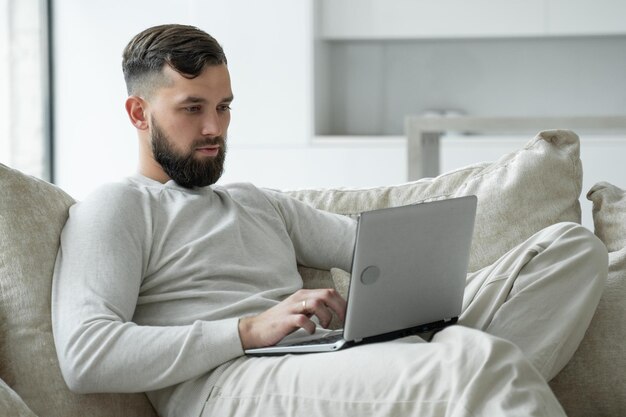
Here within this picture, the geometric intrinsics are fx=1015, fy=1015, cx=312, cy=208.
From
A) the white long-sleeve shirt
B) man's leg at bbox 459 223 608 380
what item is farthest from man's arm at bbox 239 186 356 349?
man's leg at bbox 459 223 608 380

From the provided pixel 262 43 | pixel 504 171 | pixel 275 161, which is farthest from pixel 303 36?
pixel 504 171

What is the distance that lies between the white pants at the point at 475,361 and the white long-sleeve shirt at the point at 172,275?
0.31 ft

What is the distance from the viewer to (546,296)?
1.60m

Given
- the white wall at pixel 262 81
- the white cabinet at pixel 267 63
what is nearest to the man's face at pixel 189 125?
the white wall at pixel 262 81

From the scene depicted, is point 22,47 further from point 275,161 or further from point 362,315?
point 362,315

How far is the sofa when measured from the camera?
1.58m

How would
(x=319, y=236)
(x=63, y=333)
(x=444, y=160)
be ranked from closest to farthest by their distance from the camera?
(x=63, y=333), (x=319, y=236), (x=444, y=160)

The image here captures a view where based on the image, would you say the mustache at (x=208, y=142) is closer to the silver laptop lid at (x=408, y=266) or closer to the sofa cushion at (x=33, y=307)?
the sofa cushion at (x=33, y=307)

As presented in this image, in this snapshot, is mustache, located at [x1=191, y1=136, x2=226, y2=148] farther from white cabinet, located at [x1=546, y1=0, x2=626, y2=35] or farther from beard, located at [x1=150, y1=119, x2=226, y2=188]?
white cabinet, located at [x1=546, y1=0, x2=626, y2=35]

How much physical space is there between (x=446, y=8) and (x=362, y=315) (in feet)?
13.2

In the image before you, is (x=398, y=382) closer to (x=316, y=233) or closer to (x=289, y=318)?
(x=289, y=318)

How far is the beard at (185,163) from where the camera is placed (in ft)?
6.17

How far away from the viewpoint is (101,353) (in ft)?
5.01

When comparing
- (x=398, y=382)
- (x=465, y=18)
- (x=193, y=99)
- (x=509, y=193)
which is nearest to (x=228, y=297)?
(x=193, y=99)
